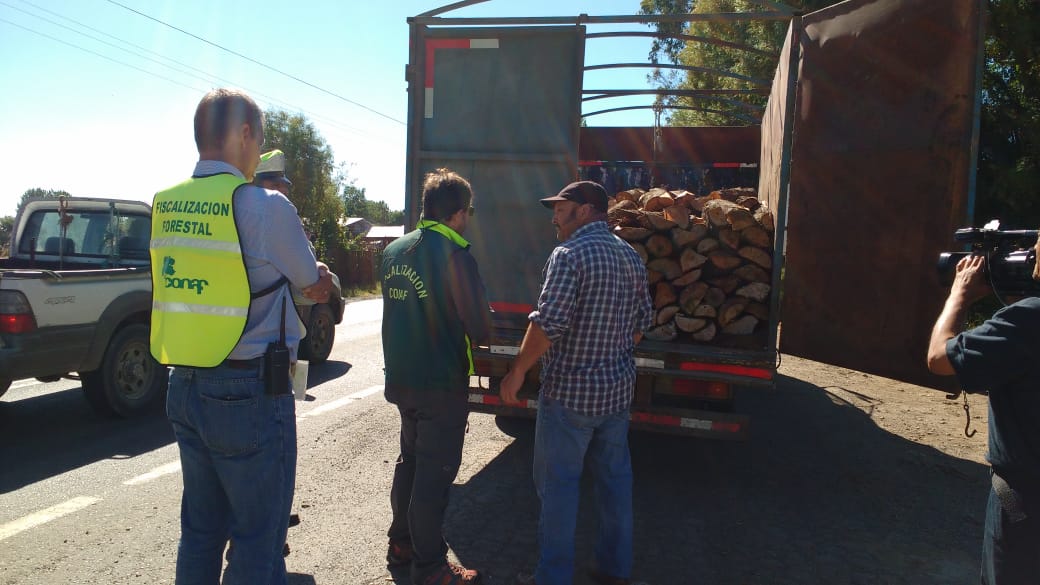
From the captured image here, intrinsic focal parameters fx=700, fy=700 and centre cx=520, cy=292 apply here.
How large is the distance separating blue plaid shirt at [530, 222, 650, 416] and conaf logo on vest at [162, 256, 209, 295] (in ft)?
4.66

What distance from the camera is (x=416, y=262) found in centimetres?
324

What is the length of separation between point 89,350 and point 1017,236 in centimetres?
640

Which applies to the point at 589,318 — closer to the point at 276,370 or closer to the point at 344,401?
the point at 276,370

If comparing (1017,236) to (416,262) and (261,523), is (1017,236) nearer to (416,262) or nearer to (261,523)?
(416,262)

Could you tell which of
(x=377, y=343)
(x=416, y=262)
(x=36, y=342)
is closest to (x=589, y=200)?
(x=416, y=262)

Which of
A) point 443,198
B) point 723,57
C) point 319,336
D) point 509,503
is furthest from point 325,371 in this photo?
point 723,57

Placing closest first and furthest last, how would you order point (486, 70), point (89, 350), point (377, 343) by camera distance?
point (486, 70), point (89, 350), point (377, 343)

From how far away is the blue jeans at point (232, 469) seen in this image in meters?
2.31

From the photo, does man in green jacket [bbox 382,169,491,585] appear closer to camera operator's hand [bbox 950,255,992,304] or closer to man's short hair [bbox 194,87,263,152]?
man's short hair [bbox 194,87,263,152]

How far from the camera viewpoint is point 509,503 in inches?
178

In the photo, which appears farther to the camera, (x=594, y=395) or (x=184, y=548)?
(x=594, y=395)

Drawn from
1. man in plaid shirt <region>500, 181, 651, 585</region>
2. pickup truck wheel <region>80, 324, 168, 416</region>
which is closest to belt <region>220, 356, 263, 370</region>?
man in plaid shirt <region>500, 181, 651, 585</region>

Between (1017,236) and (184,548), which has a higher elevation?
(1017,236)

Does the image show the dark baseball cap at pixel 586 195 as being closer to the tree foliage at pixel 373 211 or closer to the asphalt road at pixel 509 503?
the asphalt road at pixel 509 503
